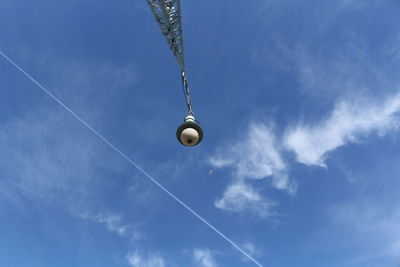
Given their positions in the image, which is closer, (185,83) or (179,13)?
(185,83)

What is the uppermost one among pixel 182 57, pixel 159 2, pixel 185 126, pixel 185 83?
pixel 159 2

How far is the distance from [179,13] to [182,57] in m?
3.28

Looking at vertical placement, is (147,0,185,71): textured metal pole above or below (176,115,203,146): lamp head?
above

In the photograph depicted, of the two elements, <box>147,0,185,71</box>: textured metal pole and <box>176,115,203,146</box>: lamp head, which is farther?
<box>147,0,185,71</box>: textured metal pole

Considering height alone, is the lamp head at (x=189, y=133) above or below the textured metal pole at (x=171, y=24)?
below

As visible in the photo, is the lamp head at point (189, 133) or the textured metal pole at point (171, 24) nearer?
the lamp head at point (189, 133)

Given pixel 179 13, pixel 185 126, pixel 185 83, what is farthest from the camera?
pixel 179 13

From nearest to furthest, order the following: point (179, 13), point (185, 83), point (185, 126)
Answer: point (185, 126), point (185, 83), point (179, 13)

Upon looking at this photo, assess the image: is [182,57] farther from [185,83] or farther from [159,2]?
[159,2]

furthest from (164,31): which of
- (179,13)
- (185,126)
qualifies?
(185,126)

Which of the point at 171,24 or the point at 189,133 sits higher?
the point at 171,24

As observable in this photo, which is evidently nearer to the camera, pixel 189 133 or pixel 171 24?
pixel 189 133

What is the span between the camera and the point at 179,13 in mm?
20625

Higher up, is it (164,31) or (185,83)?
(164,31)
